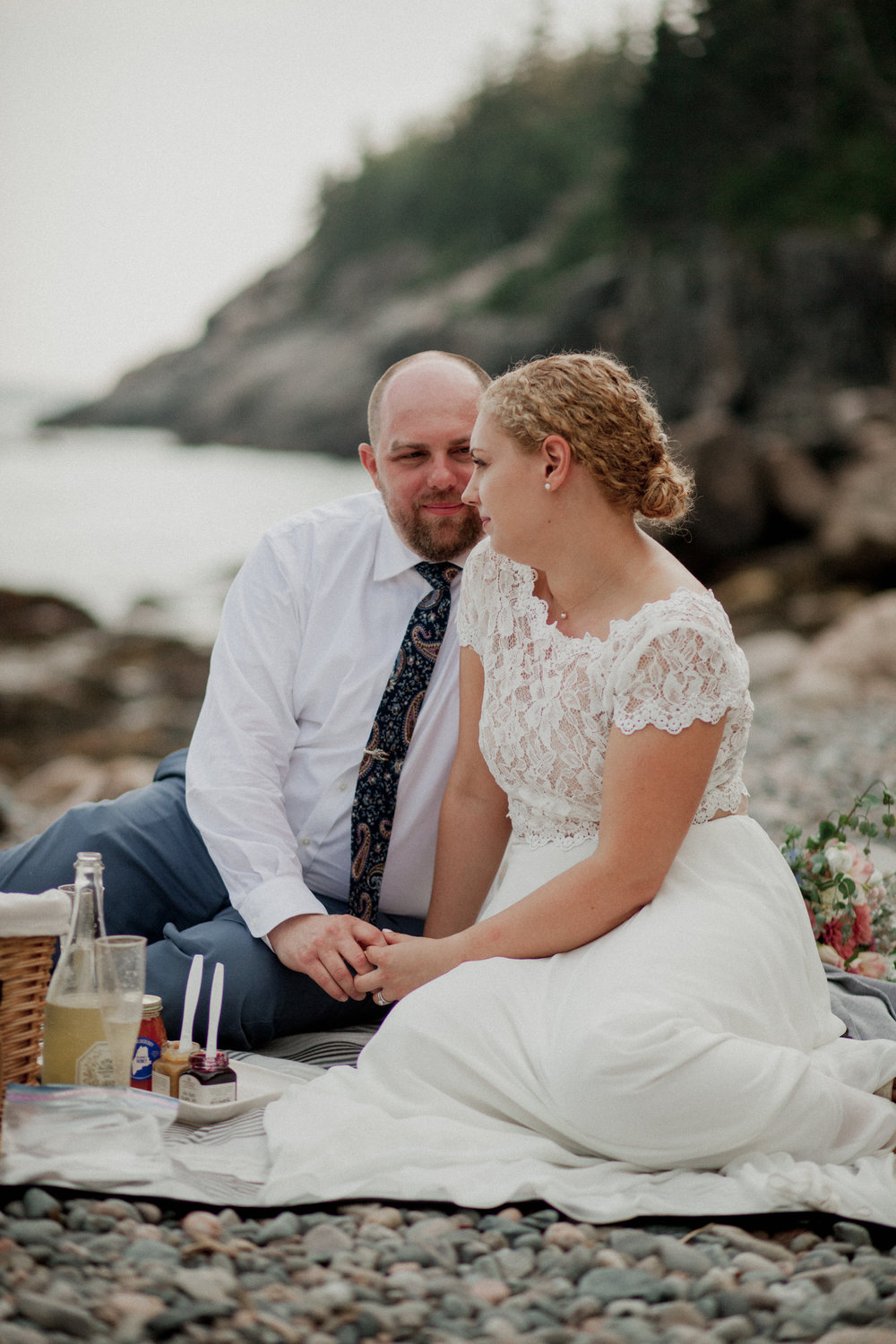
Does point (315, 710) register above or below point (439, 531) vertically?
below

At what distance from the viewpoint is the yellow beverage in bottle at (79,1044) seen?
7.86 feet

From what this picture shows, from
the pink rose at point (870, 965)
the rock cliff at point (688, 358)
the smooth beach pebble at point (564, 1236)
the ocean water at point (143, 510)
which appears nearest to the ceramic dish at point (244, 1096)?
the smooth beach pebble at point (564, 1236)

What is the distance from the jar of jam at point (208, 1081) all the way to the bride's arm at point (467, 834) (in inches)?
27.9

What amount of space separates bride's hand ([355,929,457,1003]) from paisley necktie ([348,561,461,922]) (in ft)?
1.70

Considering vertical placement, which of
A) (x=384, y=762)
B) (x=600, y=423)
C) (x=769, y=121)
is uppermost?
(x=769, y=121)

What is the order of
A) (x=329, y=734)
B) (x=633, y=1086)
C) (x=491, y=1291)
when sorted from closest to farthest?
(x=491, y=1291), (x=633, y=1086), (x=329, y=734)

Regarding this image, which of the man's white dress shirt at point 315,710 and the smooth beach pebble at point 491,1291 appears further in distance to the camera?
the man's white dress shirt at point 315,710

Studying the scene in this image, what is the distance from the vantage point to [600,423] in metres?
2.64

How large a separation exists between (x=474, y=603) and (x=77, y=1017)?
1.30 m

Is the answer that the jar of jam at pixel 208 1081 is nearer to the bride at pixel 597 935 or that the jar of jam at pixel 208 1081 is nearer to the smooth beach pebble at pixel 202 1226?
the bride at pixel 597 935

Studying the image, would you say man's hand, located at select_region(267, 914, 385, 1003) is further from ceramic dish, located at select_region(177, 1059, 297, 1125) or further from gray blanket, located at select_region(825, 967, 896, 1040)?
gray blanket, located at select_region(825, 967, 896, 1040)

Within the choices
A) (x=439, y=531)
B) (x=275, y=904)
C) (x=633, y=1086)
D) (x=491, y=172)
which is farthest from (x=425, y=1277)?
(x=491, y=172)

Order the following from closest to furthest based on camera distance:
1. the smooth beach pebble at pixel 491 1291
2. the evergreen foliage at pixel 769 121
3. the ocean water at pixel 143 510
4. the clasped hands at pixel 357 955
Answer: the smooth beach pebble at pixel 491 1291 → the clasped hands at pixel 357 955 → the ocean water at pixel 143 510 → the evergreen foliage at pixel 769 121

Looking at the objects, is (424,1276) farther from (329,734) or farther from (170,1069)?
(329,734)
